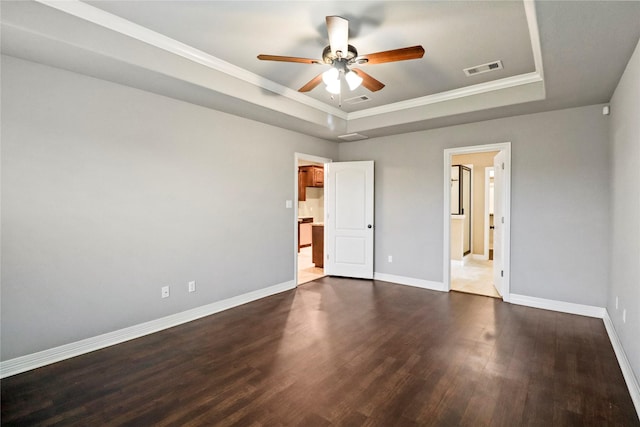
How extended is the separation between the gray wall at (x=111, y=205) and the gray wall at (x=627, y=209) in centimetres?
385

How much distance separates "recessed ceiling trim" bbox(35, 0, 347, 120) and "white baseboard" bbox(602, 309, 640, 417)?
4155 millimetres

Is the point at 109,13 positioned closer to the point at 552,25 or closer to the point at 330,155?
the point at 552,25

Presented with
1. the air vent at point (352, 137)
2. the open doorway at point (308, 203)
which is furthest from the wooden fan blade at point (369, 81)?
the open doorway at point (308, 203)

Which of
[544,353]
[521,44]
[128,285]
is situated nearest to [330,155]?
[521,44]

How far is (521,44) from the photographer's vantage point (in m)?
2.80

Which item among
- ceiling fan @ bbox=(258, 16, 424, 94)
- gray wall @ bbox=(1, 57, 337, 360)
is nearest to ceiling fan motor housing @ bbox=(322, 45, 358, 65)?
ceiling fan @ bbox=(258, 16, 424, 94)

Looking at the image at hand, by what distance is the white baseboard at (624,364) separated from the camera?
6.91 ft

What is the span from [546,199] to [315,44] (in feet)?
11.2

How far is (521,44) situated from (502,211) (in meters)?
2.24

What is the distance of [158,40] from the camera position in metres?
2.73

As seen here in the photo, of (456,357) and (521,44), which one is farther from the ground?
(521,44)

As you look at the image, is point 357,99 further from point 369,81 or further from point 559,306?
point 559,306

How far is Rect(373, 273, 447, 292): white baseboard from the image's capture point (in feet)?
16.0

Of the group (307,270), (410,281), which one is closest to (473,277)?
(410,281)
